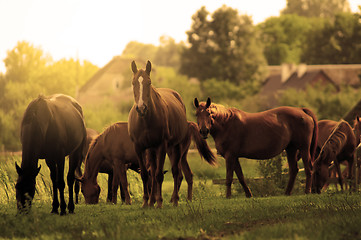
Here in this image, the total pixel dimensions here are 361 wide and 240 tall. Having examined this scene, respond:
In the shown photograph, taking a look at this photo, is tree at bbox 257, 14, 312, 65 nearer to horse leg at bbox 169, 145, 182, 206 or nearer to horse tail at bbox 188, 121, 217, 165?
horse tail at bbox 188, 121, 217, 165

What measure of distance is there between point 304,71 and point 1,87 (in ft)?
139

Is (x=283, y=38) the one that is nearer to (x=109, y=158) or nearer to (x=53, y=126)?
(x=109, y=158)

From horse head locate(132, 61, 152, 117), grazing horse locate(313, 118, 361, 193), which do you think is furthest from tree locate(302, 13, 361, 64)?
horse head locate(132, 61, 152, 117)

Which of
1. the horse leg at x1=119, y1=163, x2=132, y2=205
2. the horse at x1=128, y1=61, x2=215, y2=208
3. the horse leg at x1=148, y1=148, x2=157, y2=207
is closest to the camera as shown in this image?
the horse at x1=128, y1=61, x2=215, y2=208

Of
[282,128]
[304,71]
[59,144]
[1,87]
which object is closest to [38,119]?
[59,144]

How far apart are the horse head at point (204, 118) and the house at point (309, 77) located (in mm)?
59158

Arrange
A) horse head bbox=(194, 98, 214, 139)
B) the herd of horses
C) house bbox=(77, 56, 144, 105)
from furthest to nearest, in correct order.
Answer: house bbox=(77, 56, 144, 105), horse head bbox=(194, 98, 214, 139), the herd of horses

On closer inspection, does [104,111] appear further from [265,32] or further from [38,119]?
[265,32]

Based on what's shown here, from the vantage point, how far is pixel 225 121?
14492 mm

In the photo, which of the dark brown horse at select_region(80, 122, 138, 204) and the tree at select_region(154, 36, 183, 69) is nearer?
the dark brown horse at select_region(80, 122, 138, 204)

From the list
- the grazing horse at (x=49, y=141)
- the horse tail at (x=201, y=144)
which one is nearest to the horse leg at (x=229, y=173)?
the horse tail at (x=201, y=144)

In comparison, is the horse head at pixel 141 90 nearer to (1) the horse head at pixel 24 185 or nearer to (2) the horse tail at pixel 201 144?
(1) the horse head at pixel 24 185

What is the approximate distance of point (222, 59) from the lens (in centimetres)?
7050

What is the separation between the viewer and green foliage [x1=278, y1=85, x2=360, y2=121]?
2357 inches
